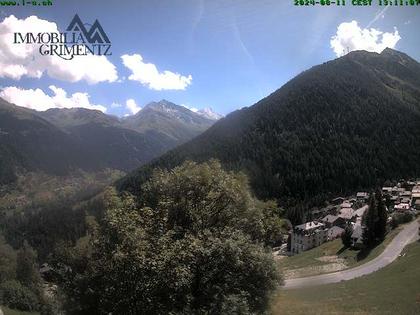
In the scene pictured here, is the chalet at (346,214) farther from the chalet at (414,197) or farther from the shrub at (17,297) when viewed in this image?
the shrub at (17,297)

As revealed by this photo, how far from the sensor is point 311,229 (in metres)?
142

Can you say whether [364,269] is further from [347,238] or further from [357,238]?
[357,238]

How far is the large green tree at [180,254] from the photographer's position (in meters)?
18.0

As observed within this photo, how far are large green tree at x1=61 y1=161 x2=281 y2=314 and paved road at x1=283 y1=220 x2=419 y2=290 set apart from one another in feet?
143

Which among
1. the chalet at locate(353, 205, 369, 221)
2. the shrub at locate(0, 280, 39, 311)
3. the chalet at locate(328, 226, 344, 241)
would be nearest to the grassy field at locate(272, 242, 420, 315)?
the shrub at locate(0, 280, 39, 311)

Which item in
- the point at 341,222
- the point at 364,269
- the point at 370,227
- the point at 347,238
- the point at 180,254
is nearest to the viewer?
the point at 180,254

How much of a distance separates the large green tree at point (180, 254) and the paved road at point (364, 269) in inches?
1714

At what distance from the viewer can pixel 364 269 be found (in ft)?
235

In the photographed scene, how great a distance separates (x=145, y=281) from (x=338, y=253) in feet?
304

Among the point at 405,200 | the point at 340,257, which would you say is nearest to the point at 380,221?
the point at 340,257

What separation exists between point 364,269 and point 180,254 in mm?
61911

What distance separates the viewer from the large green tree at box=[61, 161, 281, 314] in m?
18.0

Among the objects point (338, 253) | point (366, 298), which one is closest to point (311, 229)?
point (338, 253)

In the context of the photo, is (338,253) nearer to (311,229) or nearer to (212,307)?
(311,229)
